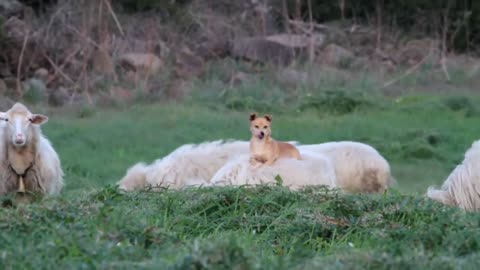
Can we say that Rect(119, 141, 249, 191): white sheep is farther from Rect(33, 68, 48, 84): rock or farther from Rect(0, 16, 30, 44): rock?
Rect(0, 16, 30, 44): rock

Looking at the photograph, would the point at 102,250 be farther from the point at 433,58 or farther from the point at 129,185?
the point at 433,58

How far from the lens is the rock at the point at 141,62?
24.5 metres

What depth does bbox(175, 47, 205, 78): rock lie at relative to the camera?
25438mm

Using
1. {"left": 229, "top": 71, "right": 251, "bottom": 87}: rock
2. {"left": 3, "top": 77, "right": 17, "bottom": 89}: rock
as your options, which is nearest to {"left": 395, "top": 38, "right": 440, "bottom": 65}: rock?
{"left": 229, "top": 71, "right": 251, "bottom": 87}: rock

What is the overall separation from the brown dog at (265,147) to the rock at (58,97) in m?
10.4

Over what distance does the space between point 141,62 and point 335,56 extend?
4.47m

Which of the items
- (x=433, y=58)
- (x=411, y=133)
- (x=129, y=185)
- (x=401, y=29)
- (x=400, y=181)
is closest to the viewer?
(x=129, y=185)

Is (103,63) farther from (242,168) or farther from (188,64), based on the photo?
(242,168)

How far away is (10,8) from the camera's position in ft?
87.8

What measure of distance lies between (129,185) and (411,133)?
6876 millimetres

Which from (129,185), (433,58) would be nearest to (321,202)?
(129,185)

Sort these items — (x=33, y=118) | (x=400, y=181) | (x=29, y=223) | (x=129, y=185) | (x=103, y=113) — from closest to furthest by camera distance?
(x=29, y=223)
(x=33, y=118)
(x=129, y=185)
(x=400, y=181)
(x=103, y=113)

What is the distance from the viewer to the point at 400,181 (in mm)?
16391

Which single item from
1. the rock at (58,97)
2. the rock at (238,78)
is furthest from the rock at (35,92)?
the rock at (238,78)
